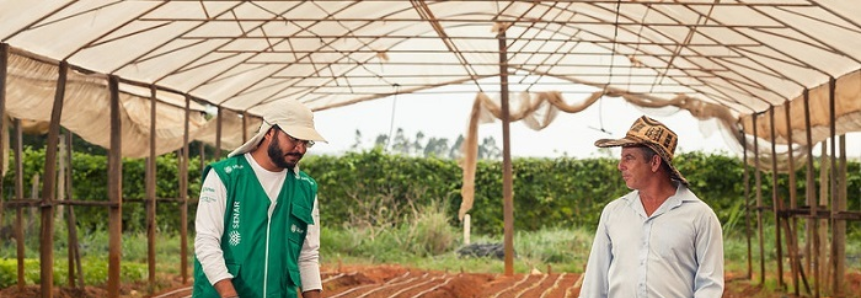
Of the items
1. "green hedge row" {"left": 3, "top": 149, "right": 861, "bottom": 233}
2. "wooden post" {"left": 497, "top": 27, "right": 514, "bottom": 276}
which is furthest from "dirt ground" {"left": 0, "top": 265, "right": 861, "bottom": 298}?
"green hedge row" {"left": 3, "top": 149, "right": 861, "bottom": 233}

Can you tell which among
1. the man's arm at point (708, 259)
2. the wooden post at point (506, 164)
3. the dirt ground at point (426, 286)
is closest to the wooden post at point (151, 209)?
the dirt ground at point (426, 286)

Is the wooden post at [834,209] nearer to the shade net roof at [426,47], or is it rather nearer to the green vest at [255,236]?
the shade net roof at [426,47]

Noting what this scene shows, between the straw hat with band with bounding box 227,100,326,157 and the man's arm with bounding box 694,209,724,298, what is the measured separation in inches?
50.8

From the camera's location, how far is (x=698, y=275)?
4.09m

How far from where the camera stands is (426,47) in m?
15.8

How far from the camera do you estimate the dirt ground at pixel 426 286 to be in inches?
464

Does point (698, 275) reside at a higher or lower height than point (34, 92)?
lower

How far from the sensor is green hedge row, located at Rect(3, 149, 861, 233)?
19.5 metres

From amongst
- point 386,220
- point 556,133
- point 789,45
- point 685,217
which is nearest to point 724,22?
point 789,45

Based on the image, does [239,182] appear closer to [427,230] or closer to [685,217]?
[685,217]

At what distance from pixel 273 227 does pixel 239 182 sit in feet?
0.63

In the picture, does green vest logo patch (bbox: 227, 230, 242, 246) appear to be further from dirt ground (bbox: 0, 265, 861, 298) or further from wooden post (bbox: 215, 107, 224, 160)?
wooden post (bbox: 215, 107, 224, 160)

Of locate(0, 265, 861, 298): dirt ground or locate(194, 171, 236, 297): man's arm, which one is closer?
locate(194, 171, 236, 297): man's arm

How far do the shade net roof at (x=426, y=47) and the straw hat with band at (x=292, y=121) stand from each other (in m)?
4.37
